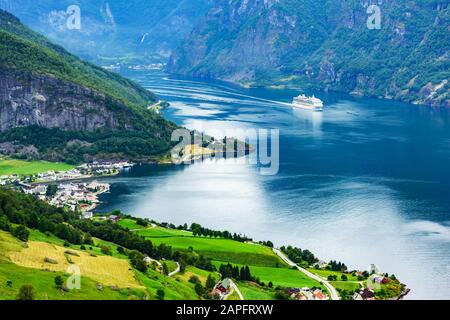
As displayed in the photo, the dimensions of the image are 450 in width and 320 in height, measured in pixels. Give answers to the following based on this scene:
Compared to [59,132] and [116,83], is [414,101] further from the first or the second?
[59,132]

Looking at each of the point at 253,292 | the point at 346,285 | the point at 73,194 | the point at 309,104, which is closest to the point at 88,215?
the point at 73,194

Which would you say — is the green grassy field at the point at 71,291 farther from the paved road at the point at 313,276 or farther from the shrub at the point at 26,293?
the paved road at the point at 313,276

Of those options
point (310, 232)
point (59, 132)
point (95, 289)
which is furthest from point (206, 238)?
A: point (59, 132)

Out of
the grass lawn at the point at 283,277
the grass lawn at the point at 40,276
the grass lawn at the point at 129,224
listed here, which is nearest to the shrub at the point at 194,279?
the grass lawn at the point at 40,276

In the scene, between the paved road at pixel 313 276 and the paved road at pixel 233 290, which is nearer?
the paved road at pixel 233 290

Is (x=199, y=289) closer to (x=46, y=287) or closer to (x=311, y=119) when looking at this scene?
(x=46, y=287)

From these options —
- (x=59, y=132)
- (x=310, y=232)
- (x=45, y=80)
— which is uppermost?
(x=45, y=80)
